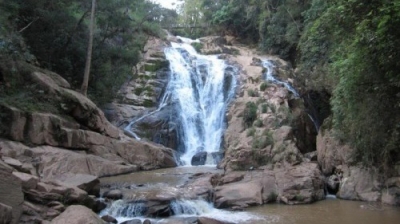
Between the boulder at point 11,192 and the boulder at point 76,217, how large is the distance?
75 centimetres

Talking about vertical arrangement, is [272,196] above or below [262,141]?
below

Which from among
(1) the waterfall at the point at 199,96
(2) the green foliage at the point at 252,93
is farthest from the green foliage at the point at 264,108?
(1) the waterfall at the point at 199,96

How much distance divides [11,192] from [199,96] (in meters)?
18.2

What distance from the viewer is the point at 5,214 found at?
7.11 m

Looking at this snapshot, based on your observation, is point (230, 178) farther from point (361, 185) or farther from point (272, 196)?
point (361, 185)

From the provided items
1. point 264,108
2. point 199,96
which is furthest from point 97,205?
point 199,96

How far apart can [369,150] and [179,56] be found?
19949 mm

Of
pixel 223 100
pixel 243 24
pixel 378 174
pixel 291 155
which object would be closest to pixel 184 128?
pixel 223 100

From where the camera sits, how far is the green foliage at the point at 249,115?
2061 cm

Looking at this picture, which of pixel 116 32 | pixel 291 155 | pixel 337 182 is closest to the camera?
pixel 337 182

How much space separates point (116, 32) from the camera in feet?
74.3

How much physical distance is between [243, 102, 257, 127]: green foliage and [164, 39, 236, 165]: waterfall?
6.65 ft

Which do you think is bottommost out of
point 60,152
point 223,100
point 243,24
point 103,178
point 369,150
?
point 103,178

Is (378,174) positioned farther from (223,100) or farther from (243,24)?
(243,24)
